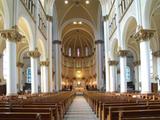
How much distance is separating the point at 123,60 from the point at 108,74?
35.4 feet

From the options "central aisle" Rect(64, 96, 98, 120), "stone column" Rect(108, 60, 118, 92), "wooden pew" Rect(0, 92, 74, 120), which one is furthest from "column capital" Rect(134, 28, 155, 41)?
"stone column" Rect(108, 60, 118, 92)

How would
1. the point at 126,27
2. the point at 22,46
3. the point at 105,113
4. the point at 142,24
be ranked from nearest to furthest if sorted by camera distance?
the point at 105,113
the point at 142,24
the point at 126,27
the point at 22,46

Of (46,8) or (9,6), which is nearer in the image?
(9,6)

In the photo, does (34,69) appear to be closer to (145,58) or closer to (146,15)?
(145,58)

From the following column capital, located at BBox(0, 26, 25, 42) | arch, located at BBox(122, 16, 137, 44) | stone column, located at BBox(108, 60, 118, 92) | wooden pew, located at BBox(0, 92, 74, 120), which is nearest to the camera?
wooden pew, located at BBox(0, 92, 74, 120)

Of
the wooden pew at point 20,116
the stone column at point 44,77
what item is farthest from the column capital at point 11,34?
the stone column at point 44,77

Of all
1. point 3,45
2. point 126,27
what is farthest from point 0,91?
point 126,27

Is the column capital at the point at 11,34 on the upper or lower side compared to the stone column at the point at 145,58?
upper

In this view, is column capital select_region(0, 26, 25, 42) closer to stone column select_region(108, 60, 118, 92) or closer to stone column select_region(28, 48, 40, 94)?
stone column select_region(28, 48, 40, 94)

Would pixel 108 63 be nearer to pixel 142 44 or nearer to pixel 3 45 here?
pixel 3 45

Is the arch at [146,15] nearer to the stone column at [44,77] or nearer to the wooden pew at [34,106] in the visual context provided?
the wooden pew at [34,106]

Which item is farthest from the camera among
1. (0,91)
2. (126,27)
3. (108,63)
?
(108,63)

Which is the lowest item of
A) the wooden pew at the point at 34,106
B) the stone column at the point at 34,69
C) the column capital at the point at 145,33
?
the wooden pew at the point at 34,106

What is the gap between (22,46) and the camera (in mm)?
44500
